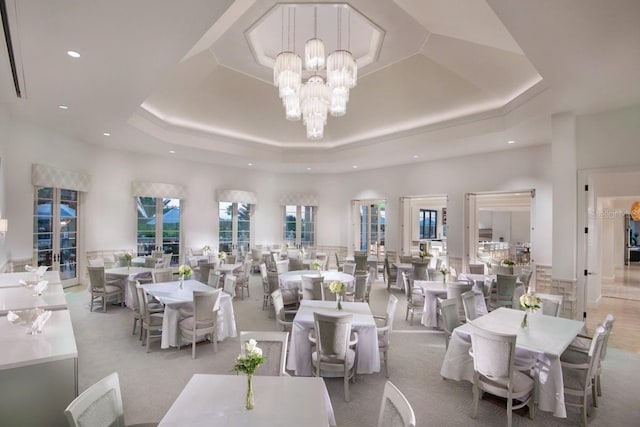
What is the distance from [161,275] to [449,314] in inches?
221

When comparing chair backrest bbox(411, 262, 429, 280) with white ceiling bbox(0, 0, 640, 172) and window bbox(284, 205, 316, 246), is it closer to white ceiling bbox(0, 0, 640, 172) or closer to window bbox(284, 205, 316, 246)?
white ceiling bbox(0, 0, 640, 172)

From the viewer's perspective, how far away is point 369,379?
4.18 metres

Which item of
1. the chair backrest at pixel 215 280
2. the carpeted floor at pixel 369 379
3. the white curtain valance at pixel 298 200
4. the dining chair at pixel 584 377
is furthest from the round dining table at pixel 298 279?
the white curtain valance at pixel 298 200

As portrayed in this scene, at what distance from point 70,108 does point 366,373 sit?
7.08 m

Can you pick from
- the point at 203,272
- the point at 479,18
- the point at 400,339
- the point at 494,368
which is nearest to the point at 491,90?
the point at 479,18

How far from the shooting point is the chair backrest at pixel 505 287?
6.32 meters

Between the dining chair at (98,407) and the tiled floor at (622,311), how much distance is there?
23.1ft

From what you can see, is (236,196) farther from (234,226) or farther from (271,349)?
(271,349)

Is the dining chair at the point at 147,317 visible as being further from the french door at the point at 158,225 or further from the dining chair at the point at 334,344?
the french door at the point at 158,225

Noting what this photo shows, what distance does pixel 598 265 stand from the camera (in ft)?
28.4

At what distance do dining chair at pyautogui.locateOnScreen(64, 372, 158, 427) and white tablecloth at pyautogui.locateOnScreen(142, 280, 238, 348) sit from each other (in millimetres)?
2954

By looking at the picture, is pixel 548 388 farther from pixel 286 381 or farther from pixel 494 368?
pixel 286 381

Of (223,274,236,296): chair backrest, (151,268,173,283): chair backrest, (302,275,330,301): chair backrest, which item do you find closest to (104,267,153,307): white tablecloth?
(151,268,173,283): chair backrest

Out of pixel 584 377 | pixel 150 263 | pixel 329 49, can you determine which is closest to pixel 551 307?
pixel 584 377
